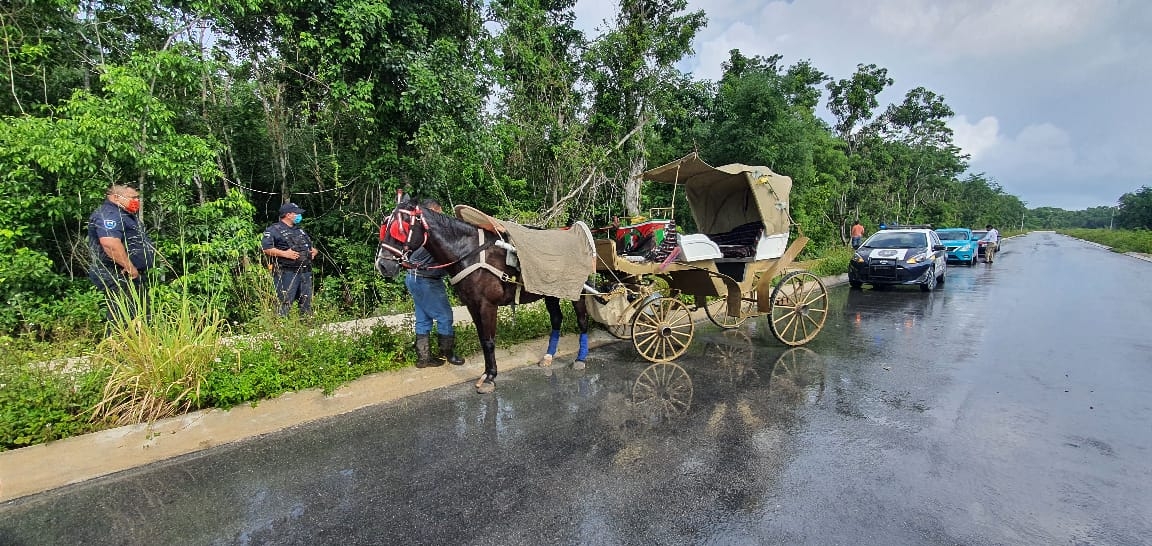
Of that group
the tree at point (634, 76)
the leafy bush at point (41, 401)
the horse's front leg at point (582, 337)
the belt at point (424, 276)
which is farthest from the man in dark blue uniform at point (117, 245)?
the tree at point (634, 76)

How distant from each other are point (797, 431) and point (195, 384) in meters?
5.05

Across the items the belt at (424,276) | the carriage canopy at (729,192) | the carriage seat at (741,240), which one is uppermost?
the carriage canopy at (729,192)

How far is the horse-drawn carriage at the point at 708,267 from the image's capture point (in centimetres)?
603

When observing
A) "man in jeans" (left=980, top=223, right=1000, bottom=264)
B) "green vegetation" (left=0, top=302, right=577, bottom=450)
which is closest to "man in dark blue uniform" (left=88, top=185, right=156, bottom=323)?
"green vegetation" (left=0, top=302, right=577, bottom=450)

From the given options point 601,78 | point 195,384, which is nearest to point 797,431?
point 195,384

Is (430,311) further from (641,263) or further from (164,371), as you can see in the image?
(641,263)

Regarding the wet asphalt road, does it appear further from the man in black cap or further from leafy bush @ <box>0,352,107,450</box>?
the man in black cap

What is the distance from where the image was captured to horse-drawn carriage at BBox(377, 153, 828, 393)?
4.90m

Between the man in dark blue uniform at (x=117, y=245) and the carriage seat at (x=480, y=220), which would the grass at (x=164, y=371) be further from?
the carriage seat at (x=480, y=220)

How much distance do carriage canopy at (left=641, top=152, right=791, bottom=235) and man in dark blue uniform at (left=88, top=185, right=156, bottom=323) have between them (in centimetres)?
601

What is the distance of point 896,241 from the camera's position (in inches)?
513

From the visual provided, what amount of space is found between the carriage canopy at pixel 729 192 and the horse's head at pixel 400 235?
130 inches

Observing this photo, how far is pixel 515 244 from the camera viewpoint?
498cm

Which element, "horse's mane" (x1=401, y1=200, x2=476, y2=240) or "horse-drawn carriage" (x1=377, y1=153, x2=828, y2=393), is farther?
"horse-drawn carriage" (x1=377, y1=153, x2=828, y2=393)
